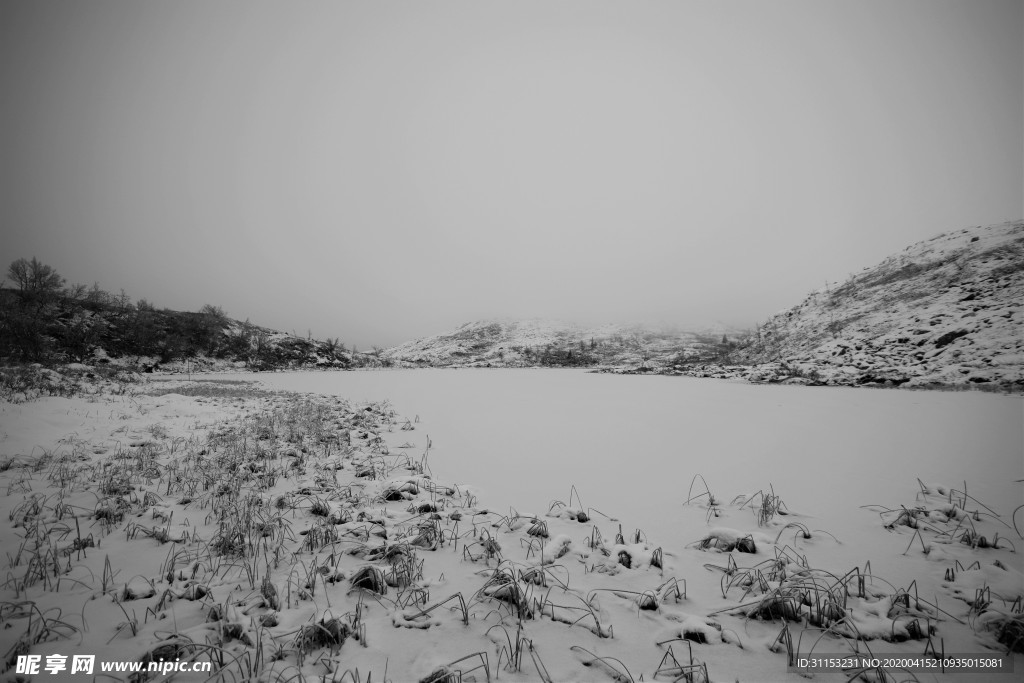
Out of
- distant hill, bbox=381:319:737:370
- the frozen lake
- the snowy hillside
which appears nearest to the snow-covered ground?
the frozen lake

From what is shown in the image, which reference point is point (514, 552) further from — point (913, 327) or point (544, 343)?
point (544, 343)

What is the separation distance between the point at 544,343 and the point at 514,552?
8083 cm

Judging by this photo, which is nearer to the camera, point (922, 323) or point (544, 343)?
point (922, 323)

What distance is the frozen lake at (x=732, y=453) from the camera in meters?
4.92

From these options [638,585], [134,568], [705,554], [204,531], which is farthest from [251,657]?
[705,554]

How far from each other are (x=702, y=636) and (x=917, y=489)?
4.84 metres

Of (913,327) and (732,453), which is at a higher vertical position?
(913,327)

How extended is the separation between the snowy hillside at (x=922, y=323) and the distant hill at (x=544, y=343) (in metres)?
35.8

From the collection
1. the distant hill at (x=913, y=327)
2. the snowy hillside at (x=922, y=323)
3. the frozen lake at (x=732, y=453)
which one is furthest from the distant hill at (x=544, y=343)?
the frozen lake at (x=732, y=453)

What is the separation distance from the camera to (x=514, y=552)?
3783 millimetres

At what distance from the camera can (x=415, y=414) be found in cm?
1180

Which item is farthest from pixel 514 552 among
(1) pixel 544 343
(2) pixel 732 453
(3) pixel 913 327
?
(1) pixel 544 343

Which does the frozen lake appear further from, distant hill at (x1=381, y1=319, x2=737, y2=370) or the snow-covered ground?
distant hill at (x1=381, y1=319, x2=737, y2=370)

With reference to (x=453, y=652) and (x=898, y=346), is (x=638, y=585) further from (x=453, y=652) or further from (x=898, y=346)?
(x=898, y=346)
